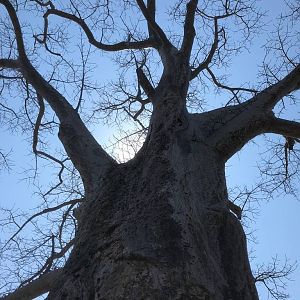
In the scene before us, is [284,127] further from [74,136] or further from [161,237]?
[161,237]

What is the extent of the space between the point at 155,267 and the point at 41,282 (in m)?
2.23

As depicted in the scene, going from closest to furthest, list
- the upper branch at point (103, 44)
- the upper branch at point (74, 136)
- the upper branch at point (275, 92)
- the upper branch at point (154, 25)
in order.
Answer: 1. the upper branch at point (74, 136)
2. the upper branch at point (275, 92)
3. the upper branch at point (154, 25)
4. the upper branch at point (103, 44)

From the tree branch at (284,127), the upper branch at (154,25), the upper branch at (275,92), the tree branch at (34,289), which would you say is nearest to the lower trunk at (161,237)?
the tree branch at (284,127)

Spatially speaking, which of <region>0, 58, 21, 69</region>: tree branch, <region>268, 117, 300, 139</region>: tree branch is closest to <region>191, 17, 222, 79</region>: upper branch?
<region>268, 117, 300, 139</region>: tree branch

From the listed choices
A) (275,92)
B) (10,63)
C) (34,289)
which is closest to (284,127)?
(275,92)

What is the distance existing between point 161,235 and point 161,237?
0.7 inches

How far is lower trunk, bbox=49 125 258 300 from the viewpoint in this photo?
194cm

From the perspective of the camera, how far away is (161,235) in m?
2.16

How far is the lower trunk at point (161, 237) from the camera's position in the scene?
1940mm

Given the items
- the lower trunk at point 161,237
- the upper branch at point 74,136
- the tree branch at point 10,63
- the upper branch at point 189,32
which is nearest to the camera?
the lower trunk at point 161,237

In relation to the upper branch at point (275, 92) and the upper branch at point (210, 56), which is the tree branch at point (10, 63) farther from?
the upper branch at point (275, 92)

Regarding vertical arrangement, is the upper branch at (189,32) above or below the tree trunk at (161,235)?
above

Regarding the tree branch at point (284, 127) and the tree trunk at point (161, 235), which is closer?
the tree trunk at point (161, 235)

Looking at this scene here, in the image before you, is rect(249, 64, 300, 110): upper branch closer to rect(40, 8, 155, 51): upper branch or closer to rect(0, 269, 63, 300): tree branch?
rect(40, 8, 155, 51): upper branch
